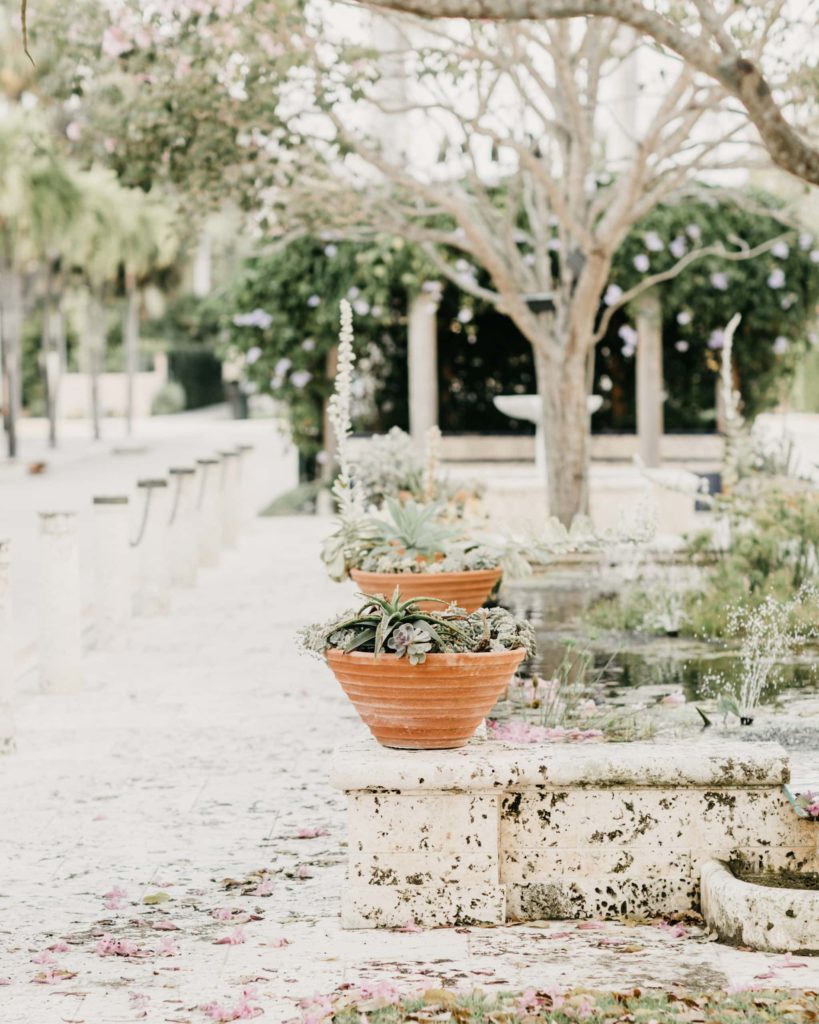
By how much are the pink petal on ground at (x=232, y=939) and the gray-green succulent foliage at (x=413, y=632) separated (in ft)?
3.06

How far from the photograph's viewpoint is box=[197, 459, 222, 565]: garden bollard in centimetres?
1559

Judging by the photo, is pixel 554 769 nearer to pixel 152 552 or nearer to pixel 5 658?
pixel 5 658

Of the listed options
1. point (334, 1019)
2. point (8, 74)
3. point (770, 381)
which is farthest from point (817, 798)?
point (8, 74)

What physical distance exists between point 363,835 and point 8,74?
34.9m

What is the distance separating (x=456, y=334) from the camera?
2312cm

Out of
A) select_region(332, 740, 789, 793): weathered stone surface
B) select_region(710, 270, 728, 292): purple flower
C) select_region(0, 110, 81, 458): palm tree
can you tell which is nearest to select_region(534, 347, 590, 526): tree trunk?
select_region(710, 270, 728, 292): purple flower

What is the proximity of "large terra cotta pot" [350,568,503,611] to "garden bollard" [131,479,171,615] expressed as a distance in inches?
166

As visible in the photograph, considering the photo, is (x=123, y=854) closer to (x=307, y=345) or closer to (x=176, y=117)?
(x=176, y=117)

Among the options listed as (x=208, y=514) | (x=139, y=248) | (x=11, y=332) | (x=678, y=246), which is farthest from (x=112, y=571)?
(x=139, y=248)

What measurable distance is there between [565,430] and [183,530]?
10.4 feet

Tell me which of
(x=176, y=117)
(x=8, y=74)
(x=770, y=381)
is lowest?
(x=770, y=381)

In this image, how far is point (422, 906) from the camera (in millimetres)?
5234

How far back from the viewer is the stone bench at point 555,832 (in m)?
5.22

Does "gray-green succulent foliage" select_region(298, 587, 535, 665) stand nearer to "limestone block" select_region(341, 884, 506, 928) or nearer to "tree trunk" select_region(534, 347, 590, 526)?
"limestone block" select_region(341, 884, 506, 928)
